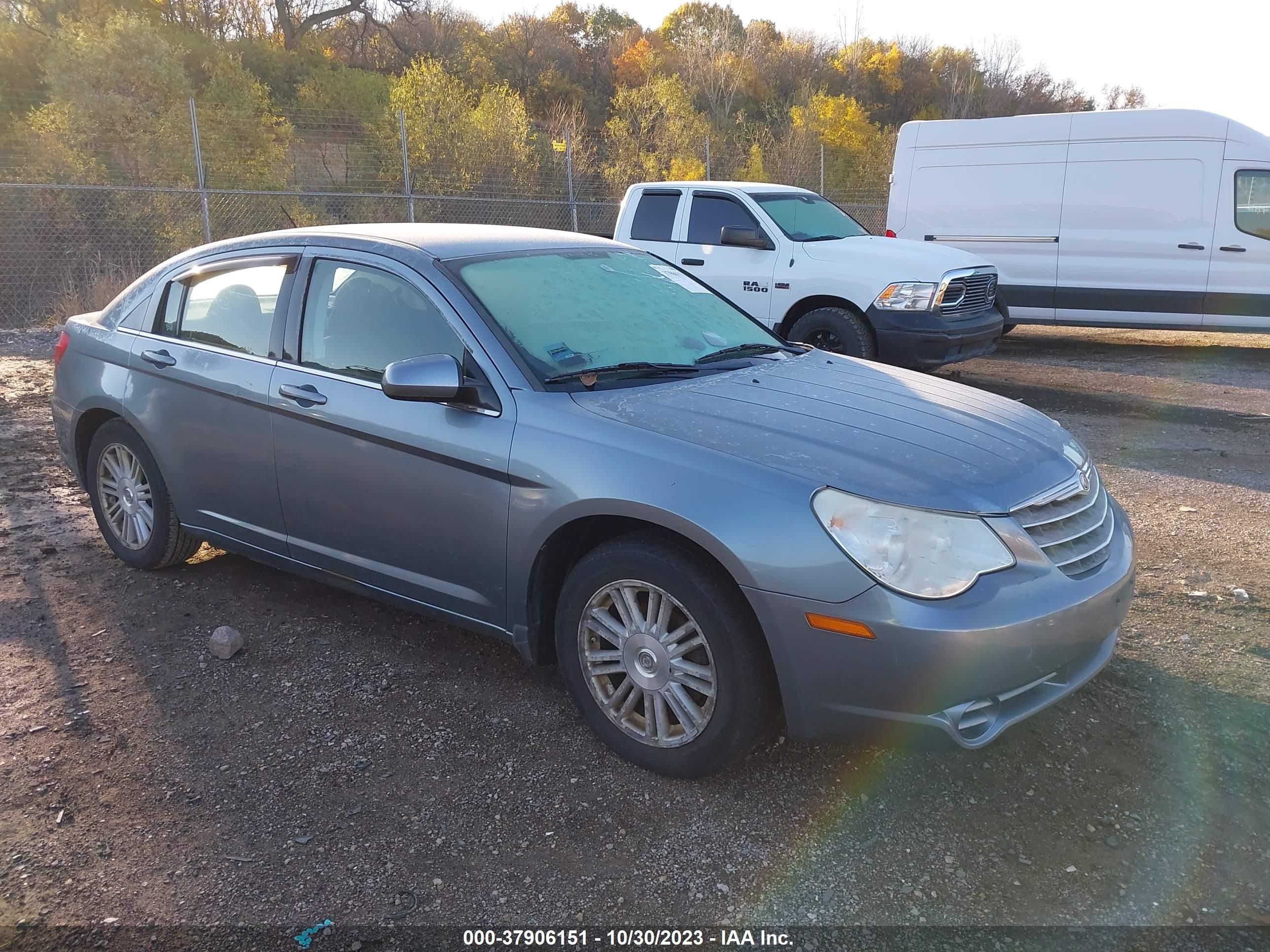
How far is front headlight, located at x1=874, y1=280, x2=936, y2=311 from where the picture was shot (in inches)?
334

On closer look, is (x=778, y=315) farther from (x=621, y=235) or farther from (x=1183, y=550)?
(x=1183, y=550)

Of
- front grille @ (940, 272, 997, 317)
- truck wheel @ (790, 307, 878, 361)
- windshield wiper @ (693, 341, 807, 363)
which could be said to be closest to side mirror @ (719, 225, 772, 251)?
truck wheel @ (790, 307, 878, 361)

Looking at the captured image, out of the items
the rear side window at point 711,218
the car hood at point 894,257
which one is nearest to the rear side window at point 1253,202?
the car hood at point 894,257

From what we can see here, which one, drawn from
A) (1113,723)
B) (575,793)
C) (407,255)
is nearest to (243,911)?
(575,793)

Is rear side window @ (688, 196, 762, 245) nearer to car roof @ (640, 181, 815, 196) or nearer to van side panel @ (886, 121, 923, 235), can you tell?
car roof @ (640, 181, 815, 196)

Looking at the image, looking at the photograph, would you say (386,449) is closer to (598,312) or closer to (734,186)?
(598,312)

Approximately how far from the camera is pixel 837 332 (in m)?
8.73

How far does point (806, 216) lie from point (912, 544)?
7.33m

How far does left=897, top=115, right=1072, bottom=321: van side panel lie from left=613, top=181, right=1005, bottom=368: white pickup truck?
226cm

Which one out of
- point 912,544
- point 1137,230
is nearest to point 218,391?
point 912,544

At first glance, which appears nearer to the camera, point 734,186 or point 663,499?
point 663,499

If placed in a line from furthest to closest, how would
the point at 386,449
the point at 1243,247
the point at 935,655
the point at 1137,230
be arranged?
1. the point at 1137,230
2. the point at 1243,247
3. the point at 386,449
4. the point at 935,655

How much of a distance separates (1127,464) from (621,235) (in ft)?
17.5

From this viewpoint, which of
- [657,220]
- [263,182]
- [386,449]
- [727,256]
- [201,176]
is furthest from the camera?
[263,182]
